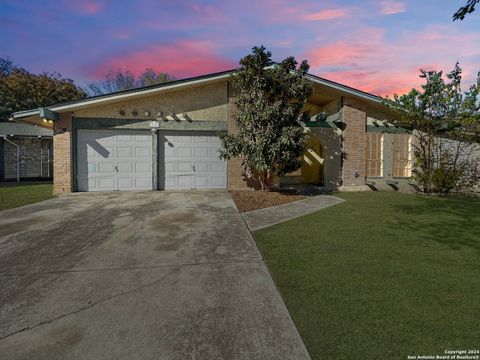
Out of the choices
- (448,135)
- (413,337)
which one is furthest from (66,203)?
(448,135)

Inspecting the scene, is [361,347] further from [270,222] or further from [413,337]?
[270,222]

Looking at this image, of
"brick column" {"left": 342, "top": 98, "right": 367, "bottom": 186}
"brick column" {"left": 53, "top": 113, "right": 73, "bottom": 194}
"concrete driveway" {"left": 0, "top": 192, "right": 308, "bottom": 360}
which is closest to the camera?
"concrete driveway" {"left": 0, "top": 192, "right": 308, "bottom": 360}

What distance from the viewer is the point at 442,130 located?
11.4m

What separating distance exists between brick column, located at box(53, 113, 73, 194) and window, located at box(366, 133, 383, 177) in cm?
1442

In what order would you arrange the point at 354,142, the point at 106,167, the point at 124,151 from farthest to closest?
1. the point at 354,142
2. the point at 124,151
3. the point at 106,167

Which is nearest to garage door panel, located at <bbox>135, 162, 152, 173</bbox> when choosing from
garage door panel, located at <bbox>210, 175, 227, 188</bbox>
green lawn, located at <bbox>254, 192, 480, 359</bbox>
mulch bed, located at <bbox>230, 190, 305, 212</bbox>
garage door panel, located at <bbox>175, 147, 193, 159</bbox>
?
garage door panel, located at <bbox>175, 147, 193, 159</bbox>

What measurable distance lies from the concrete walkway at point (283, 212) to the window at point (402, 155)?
5690 millimetres

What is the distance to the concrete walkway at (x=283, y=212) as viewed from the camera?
21.7 feet

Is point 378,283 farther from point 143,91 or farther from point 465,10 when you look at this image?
point 143,91

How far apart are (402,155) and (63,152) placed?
16564 millimetres

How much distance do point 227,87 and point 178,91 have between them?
2.31 meters

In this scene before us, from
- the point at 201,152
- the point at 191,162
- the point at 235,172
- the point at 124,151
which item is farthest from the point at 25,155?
the point at 235,172

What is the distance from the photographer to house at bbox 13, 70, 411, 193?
1129 cm

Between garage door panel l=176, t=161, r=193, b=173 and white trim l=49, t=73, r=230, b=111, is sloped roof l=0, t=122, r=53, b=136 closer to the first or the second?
white trim l=49, t=73, r=230, b=111
